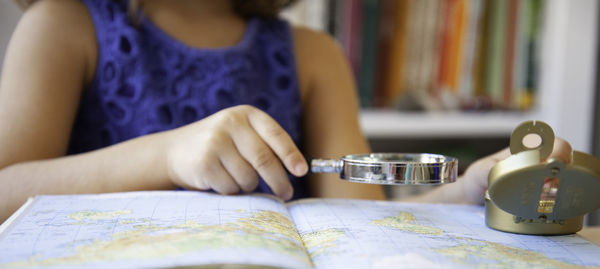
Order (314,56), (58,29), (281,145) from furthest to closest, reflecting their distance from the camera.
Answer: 1. (314,56)
2. (58,29)
3. (281,145)

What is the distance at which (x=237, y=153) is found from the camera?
53 centimetres

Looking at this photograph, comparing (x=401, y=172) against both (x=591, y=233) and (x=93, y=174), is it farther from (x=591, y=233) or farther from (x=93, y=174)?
(x=93, y=174)

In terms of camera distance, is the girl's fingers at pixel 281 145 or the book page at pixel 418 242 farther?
the girl's fingers at pixel 281 145

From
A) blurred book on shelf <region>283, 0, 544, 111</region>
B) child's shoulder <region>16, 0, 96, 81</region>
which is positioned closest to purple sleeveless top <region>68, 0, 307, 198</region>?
child's shoulder <region>16, 0, 96, 81</region>

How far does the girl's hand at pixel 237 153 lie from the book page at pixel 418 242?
0.16 feet

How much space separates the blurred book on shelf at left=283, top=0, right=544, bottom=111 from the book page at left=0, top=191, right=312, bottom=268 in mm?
938

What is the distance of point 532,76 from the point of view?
4.91 feet

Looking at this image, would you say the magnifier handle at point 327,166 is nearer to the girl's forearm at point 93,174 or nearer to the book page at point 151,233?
the book page at point 151,233

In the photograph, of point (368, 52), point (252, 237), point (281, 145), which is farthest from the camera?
point (368, 52)

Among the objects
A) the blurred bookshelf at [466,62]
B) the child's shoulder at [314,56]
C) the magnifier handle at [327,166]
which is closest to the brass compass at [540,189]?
the magnifier handle at [327,166]

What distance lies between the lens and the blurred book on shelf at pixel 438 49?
4.56 ft

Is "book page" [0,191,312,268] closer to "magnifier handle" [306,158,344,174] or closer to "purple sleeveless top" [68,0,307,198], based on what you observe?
"magnifier handle" [306,158,344,174]

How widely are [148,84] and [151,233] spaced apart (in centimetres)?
40

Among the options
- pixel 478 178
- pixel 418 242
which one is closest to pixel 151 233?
pixel 418 242
